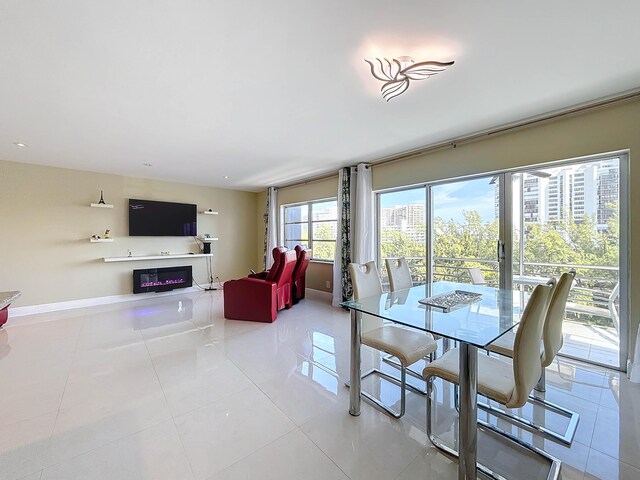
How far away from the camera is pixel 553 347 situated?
Result: 1.64 metres

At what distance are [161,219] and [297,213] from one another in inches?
115

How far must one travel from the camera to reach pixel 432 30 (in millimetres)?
1553

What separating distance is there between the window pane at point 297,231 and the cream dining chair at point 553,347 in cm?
456

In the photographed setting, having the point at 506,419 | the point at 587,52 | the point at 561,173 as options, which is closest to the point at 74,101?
the point at 587,52

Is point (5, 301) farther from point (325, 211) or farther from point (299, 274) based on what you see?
point (325, 211)

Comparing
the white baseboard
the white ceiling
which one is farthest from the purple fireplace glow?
the white ceiling

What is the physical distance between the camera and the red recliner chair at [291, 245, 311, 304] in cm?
464

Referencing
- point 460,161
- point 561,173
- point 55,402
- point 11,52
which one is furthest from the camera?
point 460,161

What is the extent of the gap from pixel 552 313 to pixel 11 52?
3748 mm

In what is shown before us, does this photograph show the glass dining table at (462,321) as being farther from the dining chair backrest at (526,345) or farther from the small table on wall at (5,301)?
the small table on wall at (5,301)

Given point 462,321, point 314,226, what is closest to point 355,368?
point 462,321

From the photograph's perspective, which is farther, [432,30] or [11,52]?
[11,52]

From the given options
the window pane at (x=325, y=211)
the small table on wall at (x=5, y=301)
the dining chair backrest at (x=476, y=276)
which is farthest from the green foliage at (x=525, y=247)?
the small table on wall at (x=5, y=301)

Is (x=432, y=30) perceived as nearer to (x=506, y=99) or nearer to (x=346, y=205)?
(x=506, y=99)
